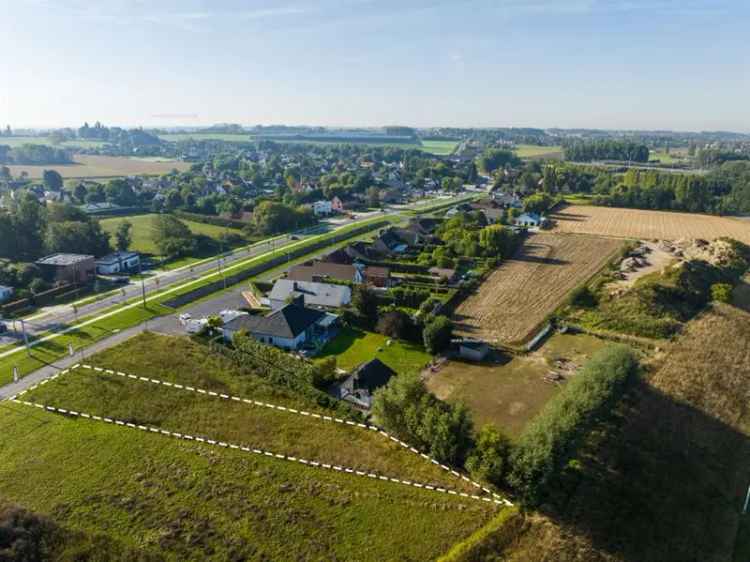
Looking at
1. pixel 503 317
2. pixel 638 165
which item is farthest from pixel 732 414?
A: pixel 638 165

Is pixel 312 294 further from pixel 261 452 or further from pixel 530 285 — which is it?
pixel 530 285

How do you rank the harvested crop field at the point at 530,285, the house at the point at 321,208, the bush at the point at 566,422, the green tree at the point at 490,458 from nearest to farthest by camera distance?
the bush at the point at 566,422
the green tree at the point at 490,458
the harvested crop field at the point at 530,285
the house at the point at 321,208

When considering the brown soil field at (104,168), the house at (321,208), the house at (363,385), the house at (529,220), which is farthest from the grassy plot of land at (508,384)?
the brown soil field at (104,168)

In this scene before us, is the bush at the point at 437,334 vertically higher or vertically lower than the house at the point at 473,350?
higher

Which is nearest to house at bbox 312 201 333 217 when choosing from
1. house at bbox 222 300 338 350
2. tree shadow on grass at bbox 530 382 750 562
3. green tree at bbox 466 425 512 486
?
house at bbox 222 300 338 350

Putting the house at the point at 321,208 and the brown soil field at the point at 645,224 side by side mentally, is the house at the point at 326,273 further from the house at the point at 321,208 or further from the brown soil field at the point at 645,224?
the brown soil field at the point at 645,224

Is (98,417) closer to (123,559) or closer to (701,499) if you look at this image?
(123,559)
